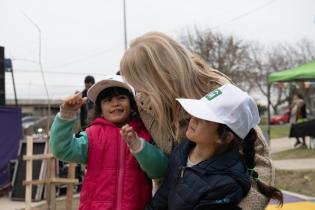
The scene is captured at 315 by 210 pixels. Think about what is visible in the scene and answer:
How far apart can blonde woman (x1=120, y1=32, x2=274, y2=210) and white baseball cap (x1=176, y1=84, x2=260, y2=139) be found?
151 millimetres

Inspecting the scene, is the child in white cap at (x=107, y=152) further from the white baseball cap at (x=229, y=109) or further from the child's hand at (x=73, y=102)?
the white baseball cap at (x=229, y=109)

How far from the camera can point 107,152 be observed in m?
1.88

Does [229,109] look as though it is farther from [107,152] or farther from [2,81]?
[2,81]

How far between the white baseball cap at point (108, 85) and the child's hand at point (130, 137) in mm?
284

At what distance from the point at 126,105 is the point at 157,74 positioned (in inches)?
9.2

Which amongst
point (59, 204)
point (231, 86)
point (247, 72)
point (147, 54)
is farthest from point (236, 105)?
point (247, 72)

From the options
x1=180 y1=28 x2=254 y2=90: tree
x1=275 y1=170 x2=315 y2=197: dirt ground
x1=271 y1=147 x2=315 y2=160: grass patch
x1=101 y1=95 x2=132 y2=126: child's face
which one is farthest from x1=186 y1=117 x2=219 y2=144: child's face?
x1=180 y1=28 x2=254 y2=90: tree

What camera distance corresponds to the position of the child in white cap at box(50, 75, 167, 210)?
5.98ft

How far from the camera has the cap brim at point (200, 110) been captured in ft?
5.22

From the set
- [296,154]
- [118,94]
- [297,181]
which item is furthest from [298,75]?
[118,94]

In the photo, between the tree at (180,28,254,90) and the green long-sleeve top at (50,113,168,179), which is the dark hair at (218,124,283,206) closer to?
the green long-sleeve top at (50,113,168,179)

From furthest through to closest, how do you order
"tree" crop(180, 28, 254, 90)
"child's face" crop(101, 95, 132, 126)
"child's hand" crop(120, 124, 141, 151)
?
"tree" crop(180, 28, 254, 90) < "child's face" crop(101, 95, 132, 126) < "child's hand" crop(120, 124, 141, 151)

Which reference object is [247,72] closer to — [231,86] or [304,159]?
[304,159]

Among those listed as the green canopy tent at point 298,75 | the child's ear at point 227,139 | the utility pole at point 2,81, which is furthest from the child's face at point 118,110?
the green canopy tent at point 298,75
